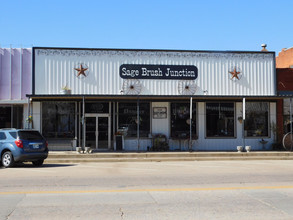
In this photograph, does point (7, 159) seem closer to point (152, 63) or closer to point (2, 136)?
point (2, 136)

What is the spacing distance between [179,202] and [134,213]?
4.40ft

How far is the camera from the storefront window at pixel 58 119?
21406mm

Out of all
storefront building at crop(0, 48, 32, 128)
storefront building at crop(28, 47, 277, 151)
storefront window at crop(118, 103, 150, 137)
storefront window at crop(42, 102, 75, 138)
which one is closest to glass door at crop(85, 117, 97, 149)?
storefront building at crop(28, 47, 277, 151)

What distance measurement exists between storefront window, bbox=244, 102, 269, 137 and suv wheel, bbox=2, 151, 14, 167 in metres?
13.9

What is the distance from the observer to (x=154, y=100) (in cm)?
2188

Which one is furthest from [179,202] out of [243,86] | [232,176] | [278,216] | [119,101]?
[243,86]

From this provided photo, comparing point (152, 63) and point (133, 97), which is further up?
point (152, 63)

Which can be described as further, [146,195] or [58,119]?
[58,119]

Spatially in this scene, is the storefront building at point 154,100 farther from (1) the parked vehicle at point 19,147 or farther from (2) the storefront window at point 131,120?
(1) the parked vehicle at point 19,147

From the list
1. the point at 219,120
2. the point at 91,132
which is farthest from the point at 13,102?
the point at 219,120

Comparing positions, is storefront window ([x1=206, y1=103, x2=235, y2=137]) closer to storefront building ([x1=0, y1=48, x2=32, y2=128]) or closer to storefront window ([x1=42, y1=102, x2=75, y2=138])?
storefront window ([x1=42, y1=102, x2=75, y2=138])

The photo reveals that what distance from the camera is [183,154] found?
64.4 ft

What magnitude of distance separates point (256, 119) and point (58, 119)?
12039 mm

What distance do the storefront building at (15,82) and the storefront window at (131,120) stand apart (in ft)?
18.3
